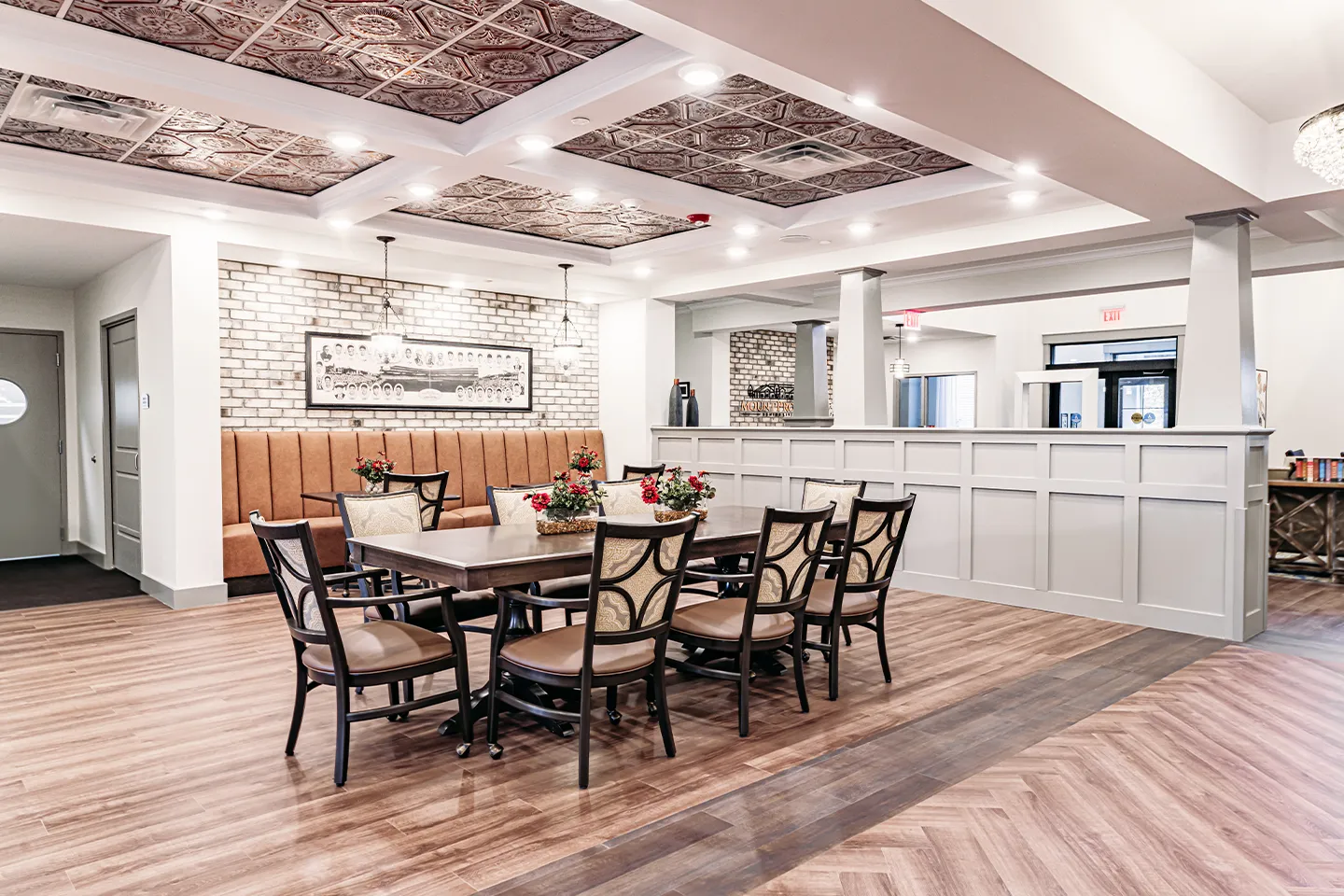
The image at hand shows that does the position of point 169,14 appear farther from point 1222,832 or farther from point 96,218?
point 1222,832

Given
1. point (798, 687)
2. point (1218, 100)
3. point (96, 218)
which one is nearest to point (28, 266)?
point (96, 218)

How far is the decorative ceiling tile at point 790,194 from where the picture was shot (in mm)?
5605

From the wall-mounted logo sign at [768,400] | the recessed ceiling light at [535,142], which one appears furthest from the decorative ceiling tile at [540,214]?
the wall-mounted logo sign at [768,400]

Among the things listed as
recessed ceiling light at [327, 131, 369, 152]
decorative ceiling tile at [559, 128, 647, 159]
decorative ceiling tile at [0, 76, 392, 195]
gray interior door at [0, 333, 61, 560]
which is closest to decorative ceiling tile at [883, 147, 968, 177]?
decorative ceiling tile at [559, 128, 647, 159]

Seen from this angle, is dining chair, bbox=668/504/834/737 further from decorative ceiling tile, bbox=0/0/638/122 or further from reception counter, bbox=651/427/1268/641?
reception counter, bbox=651/427/1268/641

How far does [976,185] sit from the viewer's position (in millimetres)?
5184

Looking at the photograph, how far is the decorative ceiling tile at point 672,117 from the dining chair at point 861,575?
6.59ft

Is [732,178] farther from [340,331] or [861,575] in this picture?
[340,331]

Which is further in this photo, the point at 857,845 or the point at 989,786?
the point at 989,786

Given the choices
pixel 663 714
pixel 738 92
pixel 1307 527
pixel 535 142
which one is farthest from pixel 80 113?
pixel 1307 527

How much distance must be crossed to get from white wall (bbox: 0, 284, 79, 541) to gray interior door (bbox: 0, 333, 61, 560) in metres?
0.08

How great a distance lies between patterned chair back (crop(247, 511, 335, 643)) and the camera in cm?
290

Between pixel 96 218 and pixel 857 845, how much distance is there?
222 inches

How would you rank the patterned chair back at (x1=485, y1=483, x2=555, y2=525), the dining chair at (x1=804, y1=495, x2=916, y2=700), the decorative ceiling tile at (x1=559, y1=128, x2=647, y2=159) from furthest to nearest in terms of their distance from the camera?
the patterned chair back at (x1=485, y1=483, x2=555, y2=525)
the decorative ceiling tile at (x1=559, y1=128, x2=647, y2=159)
the dining chair at (x1=804, y1=495, x2=916, y2=700)
